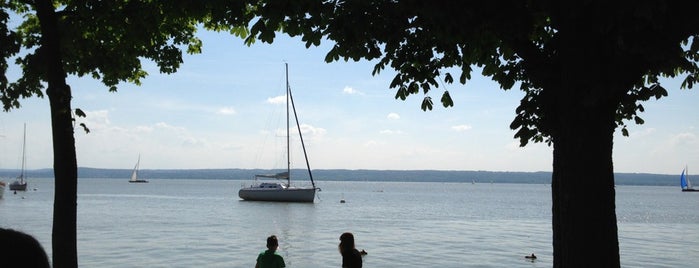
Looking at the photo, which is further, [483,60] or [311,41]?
[483,60]

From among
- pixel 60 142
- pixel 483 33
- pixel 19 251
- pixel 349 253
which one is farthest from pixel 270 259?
pixel 19 251

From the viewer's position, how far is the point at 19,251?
1.69 m

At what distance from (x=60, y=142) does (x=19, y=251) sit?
8755 mm

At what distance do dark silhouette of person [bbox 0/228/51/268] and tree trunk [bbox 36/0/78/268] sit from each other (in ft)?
27.9

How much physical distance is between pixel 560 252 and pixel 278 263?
232 inches

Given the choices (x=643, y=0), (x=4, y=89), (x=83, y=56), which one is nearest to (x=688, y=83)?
(x=643, y=0)

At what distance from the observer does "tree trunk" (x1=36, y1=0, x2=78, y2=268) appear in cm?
964

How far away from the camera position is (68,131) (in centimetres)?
984

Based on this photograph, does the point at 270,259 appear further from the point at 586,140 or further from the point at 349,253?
the point at 586,140

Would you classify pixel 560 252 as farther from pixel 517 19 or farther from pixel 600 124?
pixel 517 19

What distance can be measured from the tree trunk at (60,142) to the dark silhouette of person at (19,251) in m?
8.50

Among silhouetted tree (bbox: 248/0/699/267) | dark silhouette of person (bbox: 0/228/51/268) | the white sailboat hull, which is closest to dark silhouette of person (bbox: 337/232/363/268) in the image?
silhouetted tree (bbox: 248/0/699/267)

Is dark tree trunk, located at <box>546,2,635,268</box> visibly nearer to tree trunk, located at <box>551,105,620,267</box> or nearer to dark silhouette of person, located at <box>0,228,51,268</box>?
tree trunk, located at <box>551,105,620,267</box>

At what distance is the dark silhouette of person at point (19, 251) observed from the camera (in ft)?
5.51
